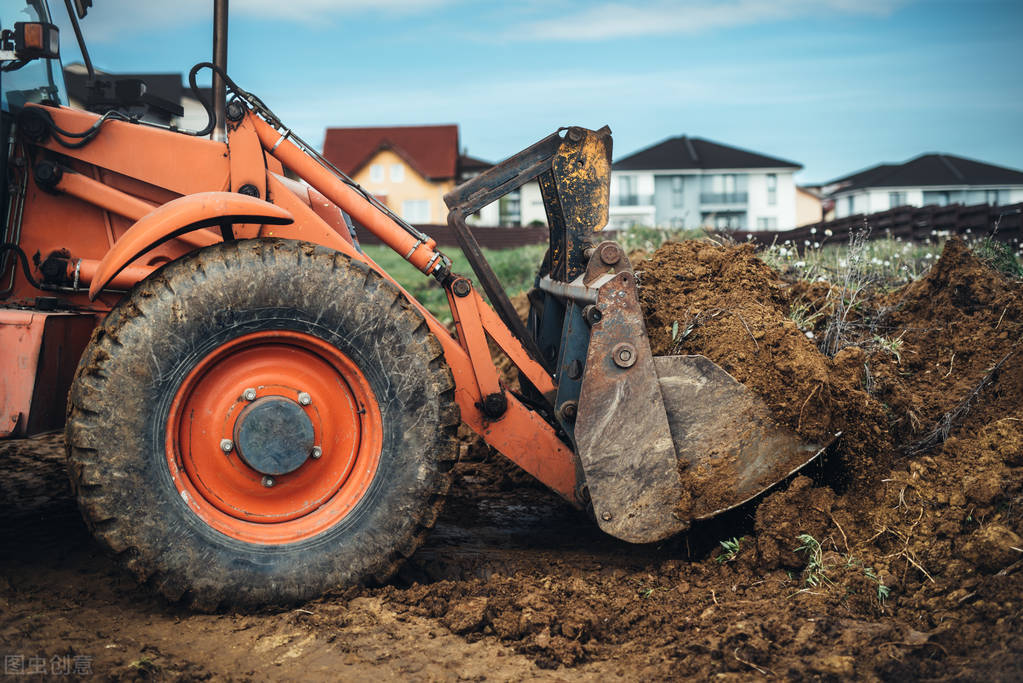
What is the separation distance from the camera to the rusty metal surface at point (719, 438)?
3836mm

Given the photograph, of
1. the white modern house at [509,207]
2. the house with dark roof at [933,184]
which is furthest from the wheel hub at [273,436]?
the house with dark roof at [933,184]

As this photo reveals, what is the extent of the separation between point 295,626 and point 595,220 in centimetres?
236

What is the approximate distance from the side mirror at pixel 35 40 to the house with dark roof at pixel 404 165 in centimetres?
4491

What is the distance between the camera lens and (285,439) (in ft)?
11.7

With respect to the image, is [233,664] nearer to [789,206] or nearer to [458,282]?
[458,282]

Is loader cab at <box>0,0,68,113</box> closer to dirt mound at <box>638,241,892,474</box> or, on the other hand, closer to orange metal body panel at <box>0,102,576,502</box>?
orange metal body panel at <box>0,102,576,502</box>

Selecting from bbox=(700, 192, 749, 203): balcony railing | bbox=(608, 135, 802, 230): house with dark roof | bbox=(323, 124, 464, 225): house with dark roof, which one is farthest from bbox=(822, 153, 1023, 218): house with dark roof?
bbox=(323, 124, 464, 225): house with dark roof

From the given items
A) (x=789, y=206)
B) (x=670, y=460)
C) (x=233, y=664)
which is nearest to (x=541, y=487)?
(x=670, y=460)

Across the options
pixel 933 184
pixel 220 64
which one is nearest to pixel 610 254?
pixel 220 64

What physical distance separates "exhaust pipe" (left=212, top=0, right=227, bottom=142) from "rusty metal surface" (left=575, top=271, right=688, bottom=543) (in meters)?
1.98

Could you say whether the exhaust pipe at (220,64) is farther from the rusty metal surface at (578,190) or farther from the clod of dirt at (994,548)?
the clod of dirt at (994,548)

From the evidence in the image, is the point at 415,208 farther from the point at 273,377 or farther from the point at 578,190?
the point at 273,377

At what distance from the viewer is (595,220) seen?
4445 millimetres

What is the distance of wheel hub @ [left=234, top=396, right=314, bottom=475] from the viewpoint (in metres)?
3.54
